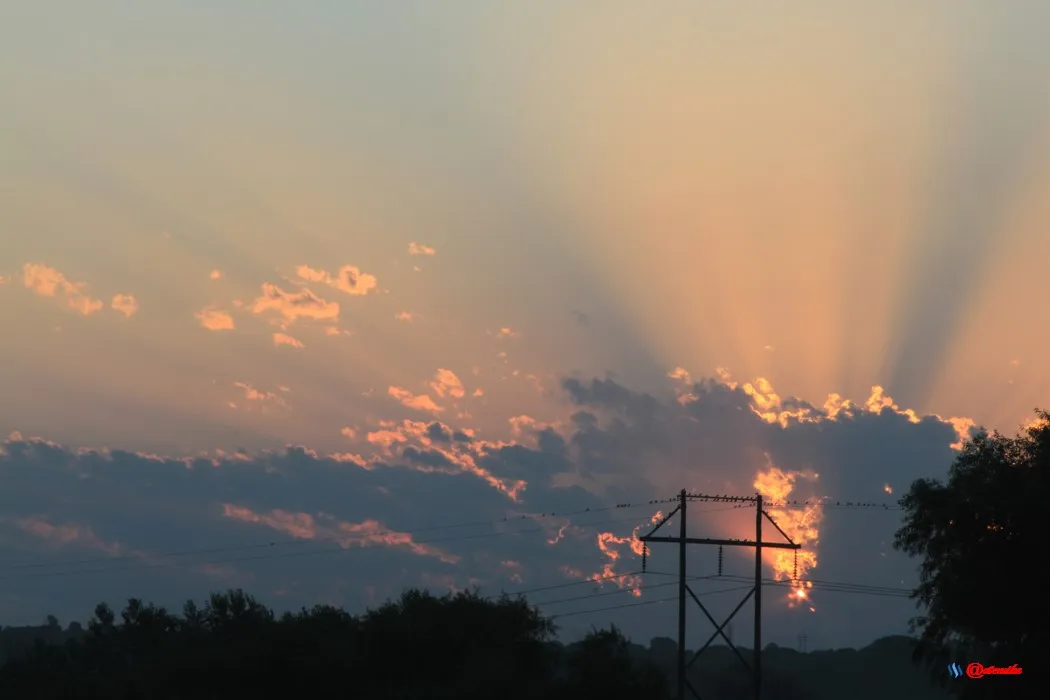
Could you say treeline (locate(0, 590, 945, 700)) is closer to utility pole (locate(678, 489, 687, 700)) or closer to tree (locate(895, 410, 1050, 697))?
utility pole (locate(678, 489, 687, 700))

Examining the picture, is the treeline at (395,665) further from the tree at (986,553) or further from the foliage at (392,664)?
the tree at (986,553)

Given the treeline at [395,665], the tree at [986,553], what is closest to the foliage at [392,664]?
the treeline at [395,665]

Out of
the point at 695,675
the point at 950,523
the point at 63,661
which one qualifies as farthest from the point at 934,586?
the point at 695,675

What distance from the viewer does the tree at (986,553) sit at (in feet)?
181

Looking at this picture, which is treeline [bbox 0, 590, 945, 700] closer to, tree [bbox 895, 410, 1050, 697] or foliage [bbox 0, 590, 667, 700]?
foliage [bbox 0, 590, 667, 700]

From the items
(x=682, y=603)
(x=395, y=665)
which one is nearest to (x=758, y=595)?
(x=682, y=603)

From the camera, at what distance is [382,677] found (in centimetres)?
8381

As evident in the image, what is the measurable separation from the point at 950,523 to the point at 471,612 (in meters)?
43.1

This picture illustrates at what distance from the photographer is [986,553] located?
2237 inches

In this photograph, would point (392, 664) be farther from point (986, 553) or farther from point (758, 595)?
point (986, 553)

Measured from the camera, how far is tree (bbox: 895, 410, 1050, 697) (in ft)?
181

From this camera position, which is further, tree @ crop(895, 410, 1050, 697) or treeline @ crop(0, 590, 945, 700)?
treeline @ crop(0, 590, 945, 700)

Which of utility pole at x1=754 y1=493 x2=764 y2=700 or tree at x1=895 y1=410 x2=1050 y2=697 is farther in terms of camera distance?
utility pole at x1=754 y1=493 x2=764 y2=700

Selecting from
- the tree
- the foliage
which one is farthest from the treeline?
the tree
